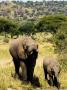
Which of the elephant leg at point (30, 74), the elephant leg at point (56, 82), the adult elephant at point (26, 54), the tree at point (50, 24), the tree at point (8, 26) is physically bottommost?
the tree at point (8, 26)

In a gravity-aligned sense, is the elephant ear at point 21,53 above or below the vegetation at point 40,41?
above

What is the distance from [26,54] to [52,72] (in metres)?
1.81

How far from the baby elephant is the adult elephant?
88 centimetres

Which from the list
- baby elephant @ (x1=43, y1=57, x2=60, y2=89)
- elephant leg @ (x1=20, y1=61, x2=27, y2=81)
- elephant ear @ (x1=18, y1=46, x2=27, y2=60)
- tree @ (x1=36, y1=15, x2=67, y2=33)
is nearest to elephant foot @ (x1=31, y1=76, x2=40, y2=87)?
elephant leg @ (x1=20, y1=61, x2=27, y2=81)

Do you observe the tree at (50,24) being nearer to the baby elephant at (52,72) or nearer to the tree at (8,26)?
the tree at (8,26)

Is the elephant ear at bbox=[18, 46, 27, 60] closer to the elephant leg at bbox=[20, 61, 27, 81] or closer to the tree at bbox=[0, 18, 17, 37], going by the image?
the elephant leg at bbox=[20, 61, 27, 81]

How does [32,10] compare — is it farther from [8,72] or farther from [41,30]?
[8,72]

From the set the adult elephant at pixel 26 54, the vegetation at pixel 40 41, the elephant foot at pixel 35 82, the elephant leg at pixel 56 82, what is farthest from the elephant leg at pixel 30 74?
the elephant leg at pixel 56 82

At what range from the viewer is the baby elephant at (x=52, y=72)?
12.3 metres

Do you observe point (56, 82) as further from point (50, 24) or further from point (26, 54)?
point (50, 24)

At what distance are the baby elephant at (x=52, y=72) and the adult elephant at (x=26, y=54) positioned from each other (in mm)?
883

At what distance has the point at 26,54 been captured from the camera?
1144cm

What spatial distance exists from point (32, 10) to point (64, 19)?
9026 centimetres

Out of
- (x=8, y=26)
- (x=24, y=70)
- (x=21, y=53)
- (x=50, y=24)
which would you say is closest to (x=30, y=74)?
(x=24, y=70)
